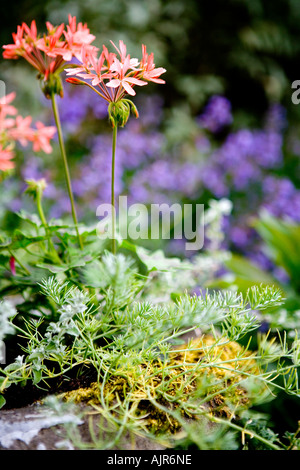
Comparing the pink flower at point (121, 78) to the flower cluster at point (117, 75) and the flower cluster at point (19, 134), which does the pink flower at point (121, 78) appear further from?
the flower cluster at point (19, 134)

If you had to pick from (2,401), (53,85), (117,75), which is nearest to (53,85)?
(53,85)

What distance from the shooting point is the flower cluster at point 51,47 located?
2.33 feet

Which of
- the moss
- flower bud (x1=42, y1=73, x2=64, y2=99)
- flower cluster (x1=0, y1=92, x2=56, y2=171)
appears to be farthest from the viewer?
flower cluster (x1=0, y1=92, x2=56, y2=171)

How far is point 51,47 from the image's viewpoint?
0.71 metres

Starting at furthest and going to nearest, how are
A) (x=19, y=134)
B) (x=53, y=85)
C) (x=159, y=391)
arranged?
(x=19, y=134) < (x=53, y=85) < (x=159, y=391)

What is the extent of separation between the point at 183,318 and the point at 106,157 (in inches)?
65.5

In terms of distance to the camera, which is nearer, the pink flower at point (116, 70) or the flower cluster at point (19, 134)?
the pink flower at point (116, 70)

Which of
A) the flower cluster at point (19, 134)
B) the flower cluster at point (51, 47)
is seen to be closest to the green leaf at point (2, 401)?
the flower cluster at point (19, 134)

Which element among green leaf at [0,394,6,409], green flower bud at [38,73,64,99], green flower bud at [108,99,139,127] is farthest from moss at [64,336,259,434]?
green flower bud at [38,73,64,99]

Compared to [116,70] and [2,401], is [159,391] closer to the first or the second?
[2,401]

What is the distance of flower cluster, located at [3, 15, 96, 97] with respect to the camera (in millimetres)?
709

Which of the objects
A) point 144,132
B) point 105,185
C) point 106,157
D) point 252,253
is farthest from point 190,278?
point 144,132

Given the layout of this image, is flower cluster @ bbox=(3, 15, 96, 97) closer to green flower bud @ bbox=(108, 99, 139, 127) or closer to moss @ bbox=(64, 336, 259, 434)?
green flower bud @ bbox=(108, 99, 139, 127)
